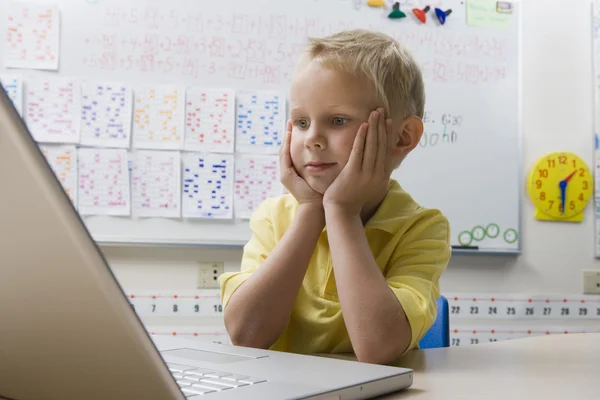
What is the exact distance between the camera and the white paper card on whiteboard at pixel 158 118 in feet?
7.85

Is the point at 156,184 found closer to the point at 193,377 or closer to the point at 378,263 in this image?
the point at 378,263

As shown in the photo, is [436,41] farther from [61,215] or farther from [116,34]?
[61,215]

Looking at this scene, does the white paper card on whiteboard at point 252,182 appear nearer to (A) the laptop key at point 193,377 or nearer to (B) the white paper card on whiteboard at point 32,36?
(B) the white paper card on whiteboard at point 32,36

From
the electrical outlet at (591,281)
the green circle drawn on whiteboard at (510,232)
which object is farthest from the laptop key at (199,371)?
the electrical outlet at (591,281)

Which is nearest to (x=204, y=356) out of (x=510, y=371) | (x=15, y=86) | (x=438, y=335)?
(x=510, y=371)

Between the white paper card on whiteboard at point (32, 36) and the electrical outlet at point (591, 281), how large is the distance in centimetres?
231

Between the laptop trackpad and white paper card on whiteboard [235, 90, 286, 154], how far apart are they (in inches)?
69.9

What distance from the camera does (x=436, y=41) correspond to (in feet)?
8.54

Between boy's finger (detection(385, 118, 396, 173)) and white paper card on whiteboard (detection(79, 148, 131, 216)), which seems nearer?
boy's finger (detection(385, 118, 396, 173))

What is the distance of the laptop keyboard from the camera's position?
0.49 meters

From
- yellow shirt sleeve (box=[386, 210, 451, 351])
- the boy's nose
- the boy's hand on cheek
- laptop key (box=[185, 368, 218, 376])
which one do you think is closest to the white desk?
yellow shirt sleeve (box=[386, 210, 451, 351])

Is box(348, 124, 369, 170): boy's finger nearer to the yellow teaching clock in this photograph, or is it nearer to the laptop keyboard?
the laptop keyboard

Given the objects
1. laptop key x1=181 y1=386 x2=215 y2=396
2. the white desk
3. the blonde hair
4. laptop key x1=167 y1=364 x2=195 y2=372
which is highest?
the blonde hair

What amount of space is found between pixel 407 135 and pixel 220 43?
1.47m
